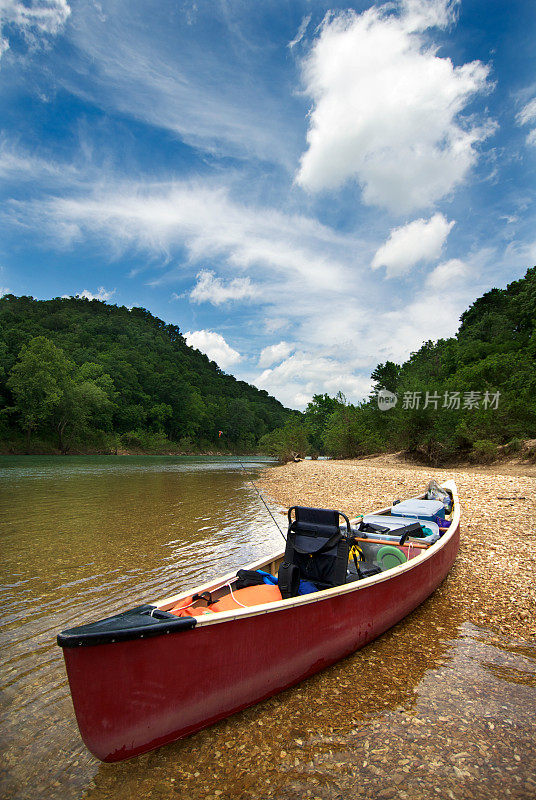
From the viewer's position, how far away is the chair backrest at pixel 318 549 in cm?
425

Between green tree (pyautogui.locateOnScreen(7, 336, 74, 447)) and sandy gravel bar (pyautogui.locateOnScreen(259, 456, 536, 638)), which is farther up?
green tree (pyautogui.locateOnScreen(7, 336, 74, 447))

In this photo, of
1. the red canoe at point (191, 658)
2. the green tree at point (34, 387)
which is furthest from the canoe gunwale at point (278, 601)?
the green tree at point (34, 387)

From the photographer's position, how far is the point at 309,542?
4.45m

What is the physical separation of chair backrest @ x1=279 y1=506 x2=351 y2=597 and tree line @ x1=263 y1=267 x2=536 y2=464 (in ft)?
82.7

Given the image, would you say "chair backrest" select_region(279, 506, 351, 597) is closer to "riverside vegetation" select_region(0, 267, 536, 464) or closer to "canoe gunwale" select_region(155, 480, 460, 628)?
"canoe gunwale" select_region(155, 480, 460, 628)

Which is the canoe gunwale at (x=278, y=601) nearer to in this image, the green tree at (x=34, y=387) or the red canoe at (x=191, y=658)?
the red canoe at (x=191, y=658)

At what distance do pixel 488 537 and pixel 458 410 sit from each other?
2256cm

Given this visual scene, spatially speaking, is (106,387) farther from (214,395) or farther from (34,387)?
(214,395)

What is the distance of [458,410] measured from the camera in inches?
1135

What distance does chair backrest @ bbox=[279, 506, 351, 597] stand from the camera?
4254 millimetres

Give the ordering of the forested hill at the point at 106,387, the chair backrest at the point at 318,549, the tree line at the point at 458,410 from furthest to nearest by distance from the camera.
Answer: the forested hill at the point at 106,387 < the tree line at the point at 458,410 < the chair backrest at the point at 318,549

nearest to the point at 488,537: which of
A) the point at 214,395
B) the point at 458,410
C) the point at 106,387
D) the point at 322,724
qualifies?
the point at 322,724

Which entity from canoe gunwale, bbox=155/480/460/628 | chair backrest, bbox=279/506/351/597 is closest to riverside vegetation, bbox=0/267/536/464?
canoe gunwale, bbox=155/480/460/628

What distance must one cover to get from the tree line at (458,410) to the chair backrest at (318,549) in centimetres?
2521
